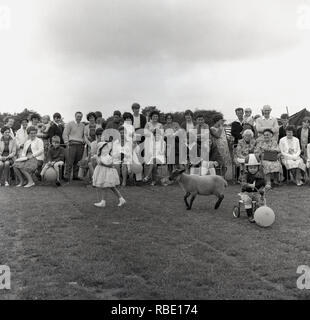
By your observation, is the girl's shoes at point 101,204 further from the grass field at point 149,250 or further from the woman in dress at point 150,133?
the woman in dress at point 150,133

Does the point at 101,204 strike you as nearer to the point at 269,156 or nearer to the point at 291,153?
the point at 269,156

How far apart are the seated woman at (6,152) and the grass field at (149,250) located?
446 centimetres

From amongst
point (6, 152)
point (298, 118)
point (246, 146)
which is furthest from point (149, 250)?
point (298, 118)

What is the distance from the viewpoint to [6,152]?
15984 mm

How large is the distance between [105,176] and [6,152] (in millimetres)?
6212

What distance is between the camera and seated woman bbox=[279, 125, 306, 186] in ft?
49.5

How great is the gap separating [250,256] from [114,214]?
151 inches

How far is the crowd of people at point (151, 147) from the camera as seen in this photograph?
14672 millimetres

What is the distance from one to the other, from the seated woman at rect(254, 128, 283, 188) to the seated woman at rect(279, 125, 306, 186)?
0.40 m

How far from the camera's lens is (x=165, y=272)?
243 inches

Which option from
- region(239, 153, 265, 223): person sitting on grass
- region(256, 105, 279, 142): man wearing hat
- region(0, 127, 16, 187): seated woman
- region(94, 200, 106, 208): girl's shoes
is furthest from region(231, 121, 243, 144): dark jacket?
region(0, 127, 16, 187): seated woman

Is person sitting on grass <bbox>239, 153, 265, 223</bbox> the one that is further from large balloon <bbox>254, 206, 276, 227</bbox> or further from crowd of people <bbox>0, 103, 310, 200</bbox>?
crowd of people <bbox>0, 103, 310, 200</bbox>

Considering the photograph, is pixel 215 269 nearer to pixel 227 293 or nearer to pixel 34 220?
pixel 227 293

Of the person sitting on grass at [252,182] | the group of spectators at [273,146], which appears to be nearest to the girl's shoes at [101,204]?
the person sitting on grass at [252,182]
